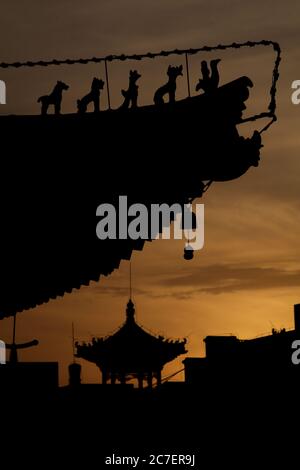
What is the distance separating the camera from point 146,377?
180ft

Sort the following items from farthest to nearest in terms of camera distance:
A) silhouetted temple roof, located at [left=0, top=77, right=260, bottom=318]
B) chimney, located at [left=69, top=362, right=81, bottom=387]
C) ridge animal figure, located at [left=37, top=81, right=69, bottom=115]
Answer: chimney, located at [left=69, top=362, right=81, bottom=387] < ridge animal figure, located at [left=37, top=81, right=69, bottom=115] < silhouetted temple roof, located at [left=0, top=77, right=260, bottom=318]

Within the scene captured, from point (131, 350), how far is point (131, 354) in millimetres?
271

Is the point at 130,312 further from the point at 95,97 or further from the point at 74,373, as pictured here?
the point at 95,97

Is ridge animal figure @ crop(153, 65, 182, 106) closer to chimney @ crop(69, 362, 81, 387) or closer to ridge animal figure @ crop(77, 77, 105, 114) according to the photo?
ridge animal figure @ crop(77, 77, 105, 114)

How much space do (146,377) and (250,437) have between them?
25881 millimetres

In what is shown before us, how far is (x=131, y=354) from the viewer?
180 feet

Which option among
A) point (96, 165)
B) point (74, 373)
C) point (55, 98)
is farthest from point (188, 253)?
point (74, 373)

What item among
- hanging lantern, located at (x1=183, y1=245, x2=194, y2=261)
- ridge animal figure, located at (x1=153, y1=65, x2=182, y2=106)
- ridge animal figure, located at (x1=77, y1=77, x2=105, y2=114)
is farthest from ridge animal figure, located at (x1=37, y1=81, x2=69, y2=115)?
hanging lantern, located at (x1=183, y1=245, x2=194, y2=261)

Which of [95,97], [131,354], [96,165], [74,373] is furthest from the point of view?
[131,354]

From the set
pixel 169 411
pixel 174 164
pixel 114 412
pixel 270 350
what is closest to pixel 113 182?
pixel 174 164

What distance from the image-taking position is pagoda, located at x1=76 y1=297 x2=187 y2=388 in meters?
54.5

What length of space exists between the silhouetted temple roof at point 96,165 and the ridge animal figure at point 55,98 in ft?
1.25

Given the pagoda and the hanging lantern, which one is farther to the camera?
the pagoda
